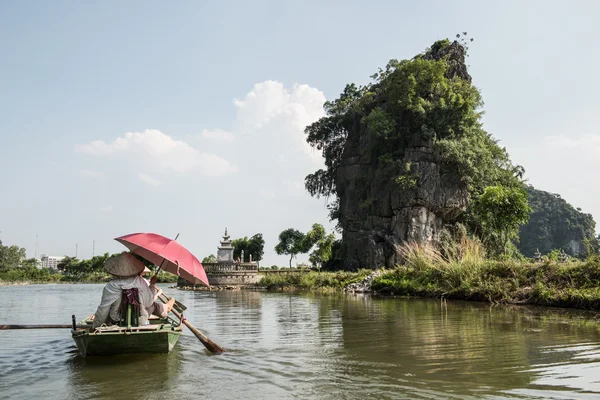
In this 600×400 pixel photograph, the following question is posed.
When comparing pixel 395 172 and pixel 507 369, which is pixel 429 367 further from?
pixel 395 172

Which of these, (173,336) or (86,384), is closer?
(86,384)

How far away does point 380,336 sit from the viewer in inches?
389

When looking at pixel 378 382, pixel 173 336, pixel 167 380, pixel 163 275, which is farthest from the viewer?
pixel 163 275

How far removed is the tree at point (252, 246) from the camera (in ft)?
208

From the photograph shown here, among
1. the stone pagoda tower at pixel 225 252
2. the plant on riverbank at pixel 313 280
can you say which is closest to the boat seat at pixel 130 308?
the plant on riverbank at pixel 313 280

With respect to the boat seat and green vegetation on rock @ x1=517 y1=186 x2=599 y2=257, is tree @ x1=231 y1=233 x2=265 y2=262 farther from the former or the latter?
the boat seat

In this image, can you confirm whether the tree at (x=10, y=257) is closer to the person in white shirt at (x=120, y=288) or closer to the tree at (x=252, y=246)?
the tree at (x=252, y=246)

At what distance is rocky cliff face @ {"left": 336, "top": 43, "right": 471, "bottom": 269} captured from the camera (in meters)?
35.4

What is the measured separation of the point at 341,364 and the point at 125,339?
10.7 ft

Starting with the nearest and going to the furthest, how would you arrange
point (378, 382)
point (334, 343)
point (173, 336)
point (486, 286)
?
point (378, 382)
point (173, 336)
point (334, 343)
point (486, 286)

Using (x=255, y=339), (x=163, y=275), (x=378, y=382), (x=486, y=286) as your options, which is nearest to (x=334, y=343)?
(x=255, y=339)

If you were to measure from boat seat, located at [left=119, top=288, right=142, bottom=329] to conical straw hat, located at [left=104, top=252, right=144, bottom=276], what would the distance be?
1.00 ft

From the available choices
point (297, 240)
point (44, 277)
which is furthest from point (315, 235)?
point (44, 277)

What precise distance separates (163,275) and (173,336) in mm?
57163
